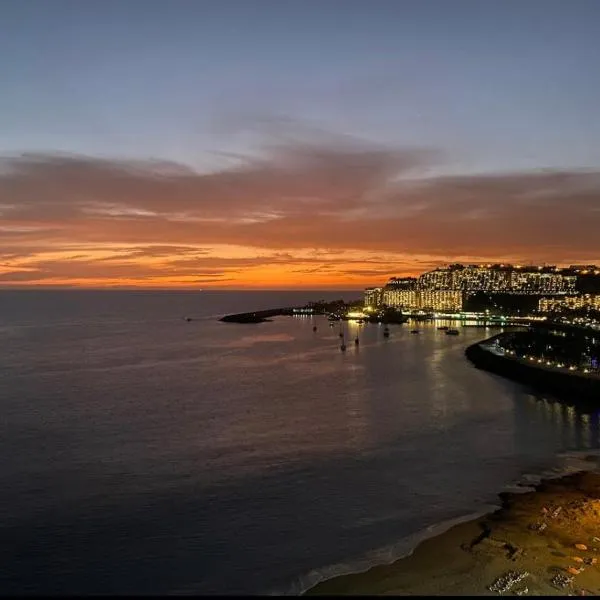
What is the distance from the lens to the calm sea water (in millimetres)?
15047

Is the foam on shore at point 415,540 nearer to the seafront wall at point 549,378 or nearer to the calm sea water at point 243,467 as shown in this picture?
the calm sea water at point 243,467

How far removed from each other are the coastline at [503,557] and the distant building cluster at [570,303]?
494 ft

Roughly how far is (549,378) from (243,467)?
26.9 meters

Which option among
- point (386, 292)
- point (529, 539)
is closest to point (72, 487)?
point (529, 539)

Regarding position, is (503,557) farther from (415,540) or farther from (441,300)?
(441,300)

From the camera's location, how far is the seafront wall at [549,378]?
3728 cm

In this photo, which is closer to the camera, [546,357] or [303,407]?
[303,407]

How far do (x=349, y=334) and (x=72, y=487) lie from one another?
261 feet

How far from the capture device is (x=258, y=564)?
14.7m

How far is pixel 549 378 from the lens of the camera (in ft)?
139

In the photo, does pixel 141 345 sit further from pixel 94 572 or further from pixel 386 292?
pixel 386 292

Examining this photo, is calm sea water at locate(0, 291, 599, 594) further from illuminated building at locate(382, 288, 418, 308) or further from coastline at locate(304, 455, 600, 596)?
illuminated building at locate(382, 288, 418, 308)

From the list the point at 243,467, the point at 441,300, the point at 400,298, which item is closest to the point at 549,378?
the point at 243,467

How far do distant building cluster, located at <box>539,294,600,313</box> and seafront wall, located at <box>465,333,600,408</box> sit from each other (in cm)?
11376
